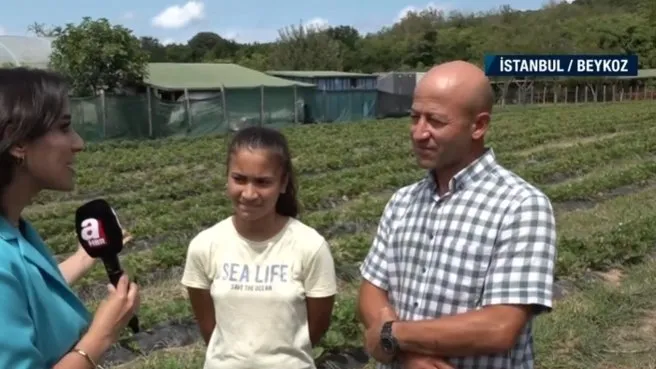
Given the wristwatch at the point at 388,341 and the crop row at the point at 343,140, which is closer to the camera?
the wristwatch at the point at 388,341

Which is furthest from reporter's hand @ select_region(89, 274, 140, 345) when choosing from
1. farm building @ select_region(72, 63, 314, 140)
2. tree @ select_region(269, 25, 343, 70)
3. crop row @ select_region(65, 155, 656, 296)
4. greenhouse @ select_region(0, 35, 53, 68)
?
tree @ select_region(269, 25, 343, 70)

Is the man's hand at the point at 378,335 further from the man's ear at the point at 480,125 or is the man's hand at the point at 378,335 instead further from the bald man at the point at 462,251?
the man's ear at the point at 480,125

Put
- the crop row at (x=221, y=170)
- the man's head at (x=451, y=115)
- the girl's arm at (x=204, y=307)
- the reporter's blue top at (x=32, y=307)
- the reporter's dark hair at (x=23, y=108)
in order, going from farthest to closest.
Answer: the crop row at (x=221, y=170), the girl's arm at (x=204, y=307), the man's head at (x=451, y=115), the reporter's dark hair at (x=23, y=108), the reporter's blue top at (x=32, y=307)

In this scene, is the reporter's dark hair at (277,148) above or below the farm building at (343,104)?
above

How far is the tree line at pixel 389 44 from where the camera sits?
84.8ft

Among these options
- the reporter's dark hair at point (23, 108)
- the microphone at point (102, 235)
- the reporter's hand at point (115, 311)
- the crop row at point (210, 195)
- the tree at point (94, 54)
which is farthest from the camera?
the tree at point (94, 54)

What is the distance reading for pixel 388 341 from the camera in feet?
8.30

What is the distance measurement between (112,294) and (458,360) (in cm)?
101

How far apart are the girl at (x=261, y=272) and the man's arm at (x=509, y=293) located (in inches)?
24.9

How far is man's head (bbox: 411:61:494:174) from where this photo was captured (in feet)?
8.24

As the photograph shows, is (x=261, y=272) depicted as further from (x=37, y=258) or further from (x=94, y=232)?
(x=37, y=258)

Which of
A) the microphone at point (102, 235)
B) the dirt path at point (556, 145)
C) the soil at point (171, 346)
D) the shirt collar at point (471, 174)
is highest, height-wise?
the shirt collar at point (471, 174)

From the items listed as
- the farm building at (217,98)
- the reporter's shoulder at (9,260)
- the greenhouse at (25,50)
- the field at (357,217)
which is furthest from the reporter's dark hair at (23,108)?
the greenhouse at (25,50)

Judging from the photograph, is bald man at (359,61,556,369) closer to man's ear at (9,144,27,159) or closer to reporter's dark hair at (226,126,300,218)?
reporter's dark hair at (226,126,300,218)
